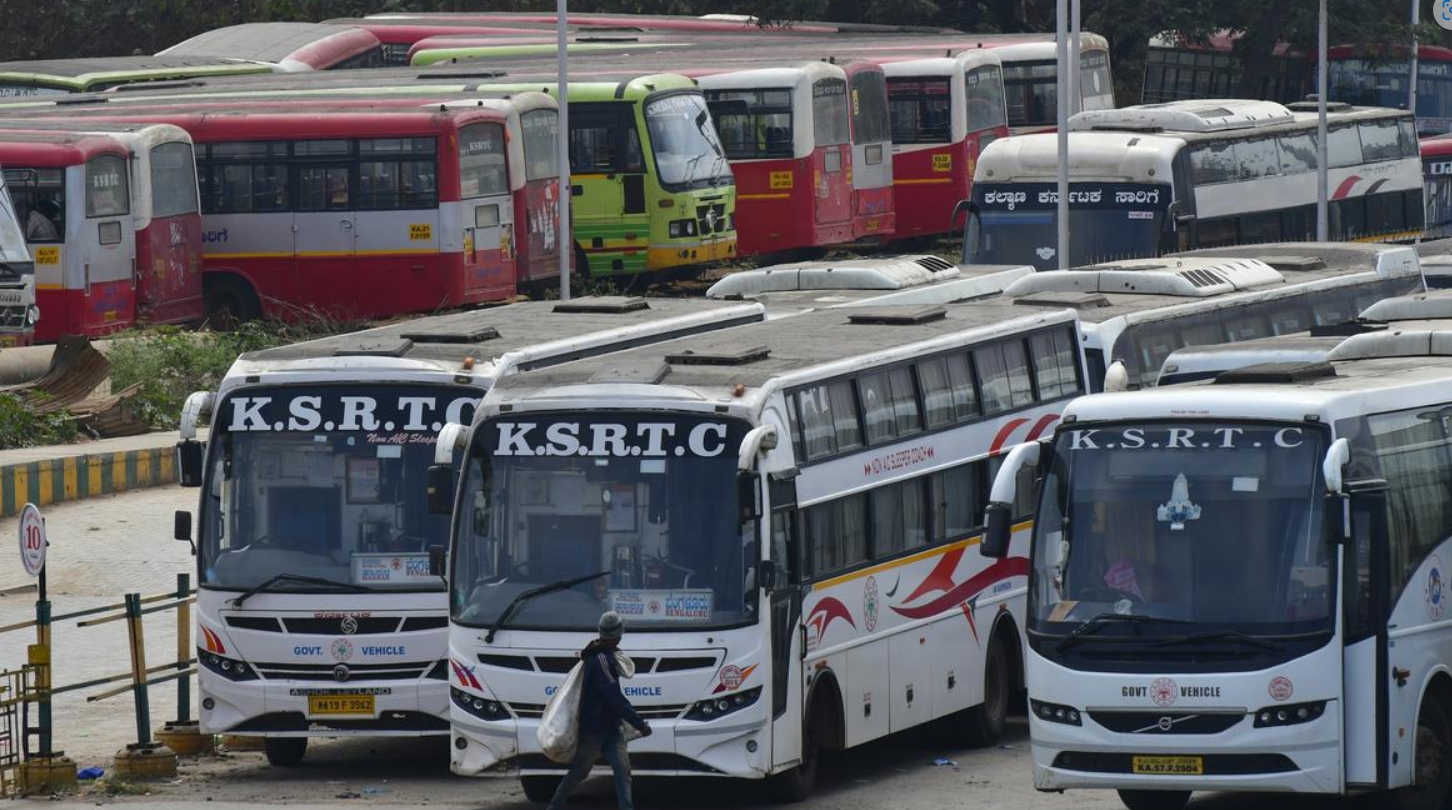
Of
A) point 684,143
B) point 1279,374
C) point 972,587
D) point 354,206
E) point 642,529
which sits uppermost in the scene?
point 684,143

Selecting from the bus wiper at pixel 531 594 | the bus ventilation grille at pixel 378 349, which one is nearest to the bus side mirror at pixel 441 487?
the bus wiper at pixel 531 594

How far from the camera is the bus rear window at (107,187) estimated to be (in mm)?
29766

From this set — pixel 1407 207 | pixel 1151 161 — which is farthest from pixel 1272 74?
pixel 1151 161

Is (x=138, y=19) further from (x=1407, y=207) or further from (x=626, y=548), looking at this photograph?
(x=626, y=548)

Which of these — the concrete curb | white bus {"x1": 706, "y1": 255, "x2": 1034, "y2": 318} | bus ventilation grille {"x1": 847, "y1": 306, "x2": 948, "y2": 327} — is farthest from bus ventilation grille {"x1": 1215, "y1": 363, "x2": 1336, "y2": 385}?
the concrete curb

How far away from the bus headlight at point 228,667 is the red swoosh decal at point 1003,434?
A: 16.0 ft

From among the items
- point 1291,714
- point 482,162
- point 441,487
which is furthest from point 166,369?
point 1291,714

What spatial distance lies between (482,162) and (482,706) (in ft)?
60.4

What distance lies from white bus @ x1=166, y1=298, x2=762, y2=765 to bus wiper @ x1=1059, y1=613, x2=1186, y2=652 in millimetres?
4182

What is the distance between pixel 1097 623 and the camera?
1270 centimetres

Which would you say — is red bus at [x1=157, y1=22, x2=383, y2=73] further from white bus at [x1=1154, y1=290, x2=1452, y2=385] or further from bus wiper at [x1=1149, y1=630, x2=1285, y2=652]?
bus wiper at [x1=1149, y1=630, x2=1285, y2=652]

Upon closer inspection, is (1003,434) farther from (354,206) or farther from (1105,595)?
(354,206)

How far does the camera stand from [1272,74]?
53.5 m

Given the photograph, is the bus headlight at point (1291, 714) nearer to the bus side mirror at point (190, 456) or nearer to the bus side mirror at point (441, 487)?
the bus side mirror at point (441, 487)
